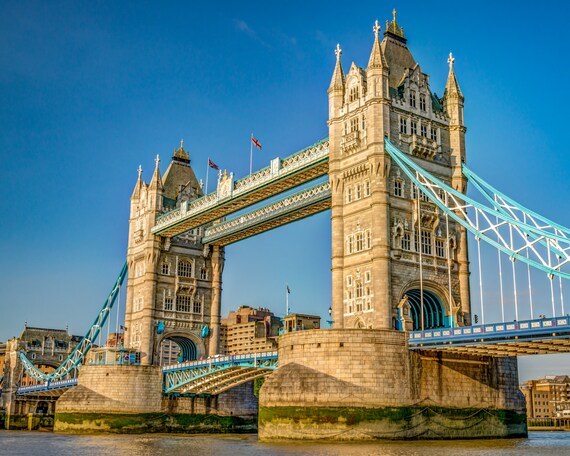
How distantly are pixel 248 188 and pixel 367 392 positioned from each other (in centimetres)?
2262

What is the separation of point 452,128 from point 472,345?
685 inches

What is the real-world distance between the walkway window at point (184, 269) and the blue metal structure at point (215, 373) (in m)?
11.0

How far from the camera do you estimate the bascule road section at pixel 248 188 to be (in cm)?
5212

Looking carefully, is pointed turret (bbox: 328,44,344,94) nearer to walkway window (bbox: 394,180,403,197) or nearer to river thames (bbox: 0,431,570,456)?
walkway window (bbox: 394,180,403,197)

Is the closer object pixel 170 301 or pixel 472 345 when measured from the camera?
pixel 472 345

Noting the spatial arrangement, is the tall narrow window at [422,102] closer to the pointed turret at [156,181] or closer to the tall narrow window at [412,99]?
the tall narrow window at [412,99]

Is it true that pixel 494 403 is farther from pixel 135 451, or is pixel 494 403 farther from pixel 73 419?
pixel 73 419

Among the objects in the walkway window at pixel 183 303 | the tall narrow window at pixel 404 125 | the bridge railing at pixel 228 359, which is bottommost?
the bridge railing at pixel 228 359

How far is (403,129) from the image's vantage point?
158ft

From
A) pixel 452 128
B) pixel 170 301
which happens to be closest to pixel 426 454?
pixel 452 128

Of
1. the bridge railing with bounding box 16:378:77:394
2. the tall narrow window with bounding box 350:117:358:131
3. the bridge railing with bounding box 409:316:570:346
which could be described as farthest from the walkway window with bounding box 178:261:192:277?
the bridge railing with bounding box 409:316:570:346

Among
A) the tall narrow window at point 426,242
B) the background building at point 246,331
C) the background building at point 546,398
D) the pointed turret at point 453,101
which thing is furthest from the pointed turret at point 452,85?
the background building at point 246,331

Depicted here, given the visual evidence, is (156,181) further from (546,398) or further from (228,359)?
(546,398)

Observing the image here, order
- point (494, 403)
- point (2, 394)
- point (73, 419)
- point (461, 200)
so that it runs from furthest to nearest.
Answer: point (2, 394), point (73, 419), point (461, 200), point (494, 403)
